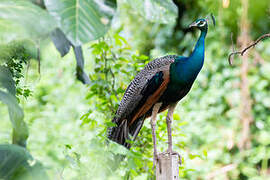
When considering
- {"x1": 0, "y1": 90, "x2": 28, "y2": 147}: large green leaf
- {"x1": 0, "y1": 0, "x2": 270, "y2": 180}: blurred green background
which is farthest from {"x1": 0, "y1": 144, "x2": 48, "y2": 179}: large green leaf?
{"x1": 0, "y1": 0, "x2": 270, "y2": 180}: blurred green background

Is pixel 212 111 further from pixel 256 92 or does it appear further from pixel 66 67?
pixel 66 67

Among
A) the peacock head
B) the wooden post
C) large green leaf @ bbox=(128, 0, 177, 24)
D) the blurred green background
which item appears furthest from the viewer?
the blurred green background

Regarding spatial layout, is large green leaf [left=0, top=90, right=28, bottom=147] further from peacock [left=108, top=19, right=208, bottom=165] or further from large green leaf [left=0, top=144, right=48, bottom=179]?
peacock [left=108, top=19, right=208, bottom=165]

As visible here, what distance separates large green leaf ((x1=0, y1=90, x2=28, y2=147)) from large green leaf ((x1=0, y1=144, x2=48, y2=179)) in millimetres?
50

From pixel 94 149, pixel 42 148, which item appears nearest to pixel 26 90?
pixel 94 149

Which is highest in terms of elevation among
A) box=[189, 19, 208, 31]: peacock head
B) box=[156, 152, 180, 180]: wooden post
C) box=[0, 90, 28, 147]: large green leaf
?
box=[189, 19, 208, 31]: peacock head

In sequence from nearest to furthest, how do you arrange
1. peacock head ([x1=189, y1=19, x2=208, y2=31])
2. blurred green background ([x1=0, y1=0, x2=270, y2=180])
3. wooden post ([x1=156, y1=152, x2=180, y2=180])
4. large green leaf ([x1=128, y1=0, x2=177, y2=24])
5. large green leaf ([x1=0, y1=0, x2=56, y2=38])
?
large green leaf ([x1=0, y1=0, x2=56, y2=38])
large green leaf ([x1=128, y1=0, x2=177, y2=24])
wooden post ([x1=156, y1=152, x2=180, y2=180])
peacock head ([x1=189, y1=19, x2=208, y2=31])
blurred green background ([x1=0, y1=0, x2=270, y2=180])

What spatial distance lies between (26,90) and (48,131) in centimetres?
314

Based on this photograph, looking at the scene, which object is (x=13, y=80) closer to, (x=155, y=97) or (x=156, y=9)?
(x=156, y=9)

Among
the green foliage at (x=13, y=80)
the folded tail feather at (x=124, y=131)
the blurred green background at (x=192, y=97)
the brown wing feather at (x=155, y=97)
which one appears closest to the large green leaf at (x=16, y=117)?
the green foliage at (x=13, y=80)

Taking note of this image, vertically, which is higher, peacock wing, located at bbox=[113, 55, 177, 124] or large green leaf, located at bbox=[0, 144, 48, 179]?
peacock wing, located at bbox=[113, 55, 177, 124]

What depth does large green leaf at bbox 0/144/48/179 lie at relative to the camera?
2.56ft

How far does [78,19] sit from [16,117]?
298mm

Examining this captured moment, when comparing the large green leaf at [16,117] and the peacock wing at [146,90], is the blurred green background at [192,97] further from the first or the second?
the large green leaf at [16,117]
